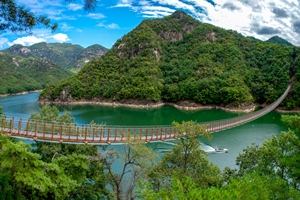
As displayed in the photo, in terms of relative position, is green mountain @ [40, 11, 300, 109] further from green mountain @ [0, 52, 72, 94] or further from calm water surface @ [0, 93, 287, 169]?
green mountain @ [0, 52, 72, 94]

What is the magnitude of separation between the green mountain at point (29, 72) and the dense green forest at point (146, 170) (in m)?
74.6

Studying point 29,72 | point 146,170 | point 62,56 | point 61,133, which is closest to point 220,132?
point 146,170

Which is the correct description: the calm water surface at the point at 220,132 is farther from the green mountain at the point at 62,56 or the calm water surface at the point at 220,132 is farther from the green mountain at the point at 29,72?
the green mountain at the point at 62,56

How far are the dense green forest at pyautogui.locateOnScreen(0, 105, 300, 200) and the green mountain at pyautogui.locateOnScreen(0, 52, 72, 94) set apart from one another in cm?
7461

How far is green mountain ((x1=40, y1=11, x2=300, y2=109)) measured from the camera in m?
48.8

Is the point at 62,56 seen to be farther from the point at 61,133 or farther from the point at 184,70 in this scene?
the point at 61,133

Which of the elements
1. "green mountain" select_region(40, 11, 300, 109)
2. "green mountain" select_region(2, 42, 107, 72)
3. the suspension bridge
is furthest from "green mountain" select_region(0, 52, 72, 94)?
the suspension bridge

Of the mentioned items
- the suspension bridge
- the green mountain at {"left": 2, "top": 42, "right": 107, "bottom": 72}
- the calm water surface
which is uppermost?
the green mountain at {"left": 2, "top": 42, "right": 107, "bottom": 72}

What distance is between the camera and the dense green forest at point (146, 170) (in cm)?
707

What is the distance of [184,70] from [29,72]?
7170cm

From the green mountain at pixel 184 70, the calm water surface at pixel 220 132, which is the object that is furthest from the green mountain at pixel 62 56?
the calm water surface at pixel 220 132

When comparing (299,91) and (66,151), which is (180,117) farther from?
(66,151)

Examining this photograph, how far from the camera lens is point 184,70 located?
58.3 m

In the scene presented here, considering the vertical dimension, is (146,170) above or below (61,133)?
below
